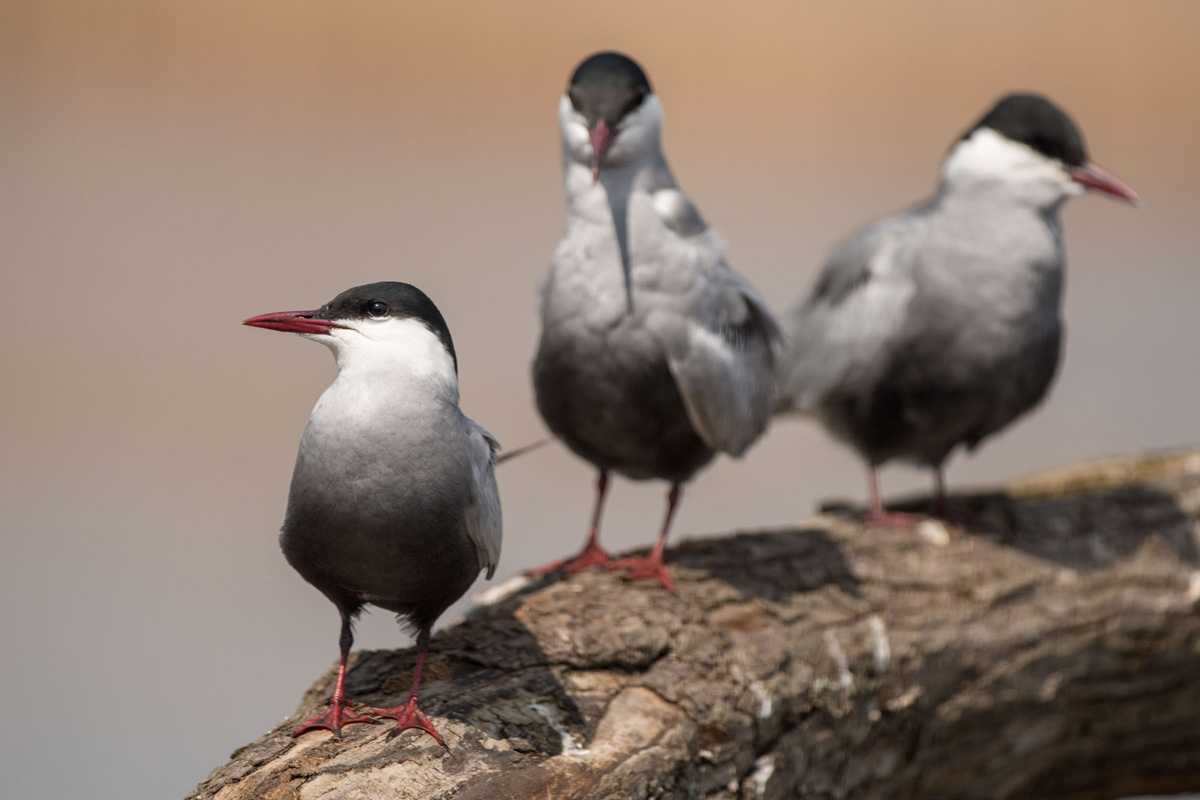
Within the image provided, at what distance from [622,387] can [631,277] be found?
32 centimetres

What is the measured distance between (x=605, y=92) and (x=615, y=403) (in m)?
0.89

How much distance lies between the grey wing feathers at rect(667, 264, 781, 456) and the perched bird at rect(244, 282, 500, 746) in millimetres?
1225

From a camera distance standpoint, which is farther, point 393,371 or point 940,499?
point 940,499

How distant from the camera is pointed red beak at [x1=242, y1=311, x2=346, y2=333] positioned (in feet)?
6.68

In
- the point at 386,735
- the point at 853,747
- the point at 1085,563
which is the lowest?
the point at 853,747

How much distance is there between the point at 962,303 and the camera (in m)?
4.20

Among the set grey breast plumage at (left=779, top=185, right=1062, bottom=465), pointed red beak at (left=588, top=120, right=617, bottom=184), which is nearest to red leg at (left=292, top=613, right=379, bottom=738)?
pointed red beak at (left=588, top=120, right=617, bottom=184)

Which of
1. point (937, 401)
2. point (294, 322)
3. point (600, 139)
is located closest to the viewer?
point (294, 322)

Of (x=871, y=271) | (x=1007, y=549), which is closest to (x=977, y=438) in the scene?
(x=1007, y=549)

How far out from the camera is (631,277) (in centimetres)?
331

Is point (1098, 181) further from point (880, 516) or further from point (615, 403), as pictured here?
point (615, 403)

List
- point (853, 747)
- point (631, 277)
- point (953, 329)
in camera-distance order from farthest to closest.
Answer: point (953, 329)
point (853, 747)
point (631, 277)

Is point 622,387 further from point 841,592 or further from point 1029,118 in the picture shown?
point 1029,118

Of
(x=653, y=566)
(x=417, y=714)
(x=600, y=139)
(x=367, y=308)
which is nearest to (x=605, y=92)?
(x=600, y=139)
